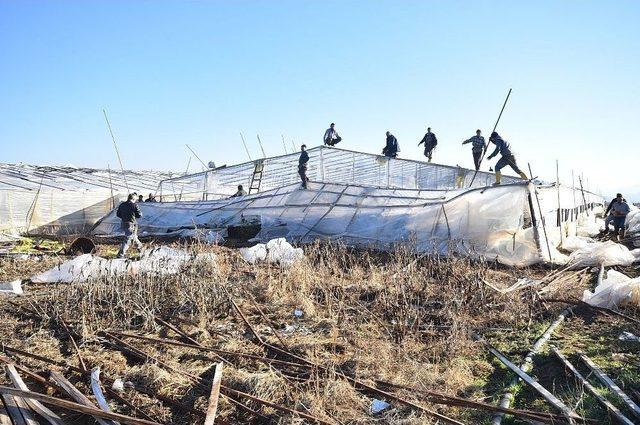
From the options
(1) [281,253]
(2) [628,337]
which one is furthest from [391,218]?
(2) [628,337]

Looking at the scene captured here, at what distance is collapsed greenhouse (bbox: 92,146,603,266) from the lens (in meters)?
9.77

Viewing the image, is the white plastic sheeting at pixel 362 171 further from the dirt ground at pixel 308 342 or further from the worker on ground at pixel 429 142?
the dirt ground at pixel 308 342

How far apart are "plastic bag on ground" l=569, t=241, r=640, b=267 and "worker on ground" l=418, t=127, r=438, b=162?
7034 millimetres

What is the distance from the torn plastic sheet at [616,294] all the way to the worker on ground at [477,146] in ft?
26.4

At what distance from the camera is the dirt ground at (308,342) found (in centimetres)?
338

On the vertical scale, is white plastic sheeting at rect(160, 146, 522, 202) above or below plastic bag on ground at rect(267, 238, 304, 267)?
above

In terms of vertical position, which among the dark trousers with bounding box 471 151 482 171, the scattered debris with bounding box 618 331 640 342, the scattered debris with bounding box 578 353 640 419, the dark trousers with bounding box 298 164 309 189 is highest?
the dark trousers with bounding box 471 151 482 171

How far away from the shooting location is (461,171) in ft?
44.7

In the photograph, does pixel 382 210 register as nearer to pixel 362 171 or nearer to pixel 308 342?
pixel 362 171

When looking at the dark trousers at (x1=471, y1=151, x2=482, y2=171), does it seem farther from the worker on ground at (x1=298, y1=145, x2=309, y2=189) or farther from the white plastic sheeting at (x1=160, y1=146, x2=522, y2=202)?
the worker on ground at (x1=298, y1=145, x2=309, y2=189)

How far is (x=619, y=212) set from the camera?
44.8 ft

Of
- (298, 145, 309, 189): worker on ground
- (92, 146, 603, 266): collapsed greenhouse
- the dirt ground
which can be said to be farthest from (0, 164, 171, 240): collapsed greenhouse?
the dirt ground

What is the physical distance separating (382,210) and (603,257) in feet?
16.7

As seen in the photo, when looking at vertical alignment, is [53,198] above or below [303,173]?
below
